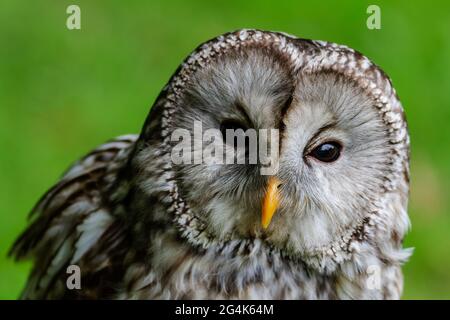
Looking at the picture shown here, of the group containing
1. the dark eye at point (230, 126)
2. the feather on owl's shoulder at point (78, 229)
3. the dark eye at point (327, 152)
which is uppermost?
the dark eye at point (230, 126)

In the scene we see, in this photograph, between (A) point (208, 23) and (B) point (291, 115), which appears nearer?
(B) point (291, 115)

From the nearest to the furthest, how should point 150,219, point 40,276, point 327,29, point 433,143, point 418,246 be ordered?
point 150,219 < point 40,276 < point 418,246 < point 433,143 < point 327,29

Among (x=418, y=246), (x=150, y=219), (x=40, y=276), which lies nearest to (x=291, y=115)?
(x=150, y=219)

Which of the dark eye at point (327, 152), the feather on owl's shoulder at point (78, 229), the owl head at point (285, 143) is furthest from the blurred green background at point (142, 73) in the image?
the dark eye at point (327, 152)

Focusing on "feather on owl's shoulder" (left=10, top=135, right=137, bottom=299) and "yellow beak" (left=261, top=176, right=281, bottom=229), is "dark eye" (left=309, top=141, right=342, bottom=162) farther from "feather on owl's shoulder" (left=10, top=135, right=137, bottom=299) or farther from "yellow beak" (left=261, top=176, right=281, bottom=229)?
"feather on owl's shoulder" (left=10, top=135, right=137, bottom=299)

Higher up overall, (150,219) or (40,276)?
(150,219)

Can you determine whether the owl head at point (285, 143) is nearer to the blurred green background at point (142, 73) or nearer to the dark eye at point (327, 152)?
the dark eye at point (327, 152)

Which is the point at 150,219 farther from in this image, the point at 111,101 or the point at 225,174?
the point at 111,101

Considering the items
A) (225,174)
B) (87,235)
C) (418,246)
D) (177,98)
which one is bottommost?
(418,246)

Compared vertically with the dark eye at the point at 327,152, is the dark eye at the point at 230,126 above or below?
above
